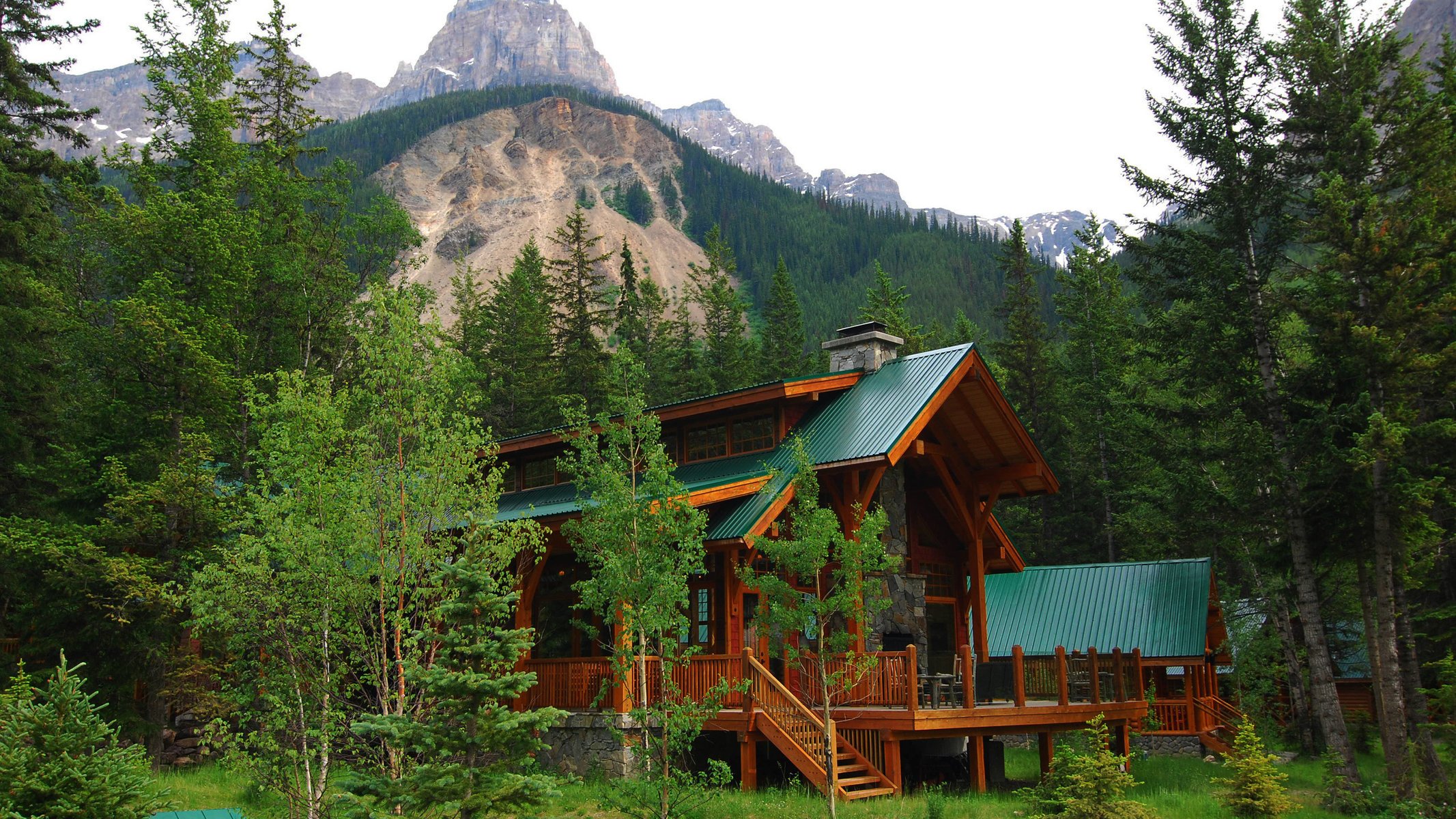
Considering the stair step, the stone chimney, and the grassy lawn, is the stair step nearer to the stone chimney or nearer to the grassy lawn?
the grassy lawn

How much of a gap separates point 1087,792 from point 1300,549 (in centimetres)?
947

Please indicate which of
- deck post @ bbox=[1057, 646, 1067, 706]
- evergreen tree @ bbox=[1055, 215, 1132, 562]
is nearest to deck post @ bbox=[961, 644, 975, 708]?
deck post @ bbox=[1057, 646, 1067, 706]

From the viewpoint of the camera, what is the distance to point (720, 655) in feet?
53.1

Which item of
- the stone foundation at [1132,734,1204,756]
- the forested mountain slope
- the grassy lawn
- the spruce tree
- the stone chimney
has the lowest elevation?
the stone foundation at [1132,734,1204,756]

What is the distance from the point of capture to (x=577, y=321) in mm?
48688

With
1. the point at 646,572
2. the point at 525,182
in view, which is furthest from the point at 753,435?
the point at 525,182

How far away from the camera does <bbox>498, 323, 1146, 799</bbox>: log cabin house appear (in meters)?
15.5

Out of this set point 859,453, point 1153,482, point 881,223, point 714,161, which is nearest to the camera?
point 859,453

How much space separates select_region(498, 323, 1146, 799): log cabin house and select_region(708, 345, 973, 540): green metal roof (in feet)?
0.16

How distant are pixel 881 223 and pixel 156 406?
400 feet

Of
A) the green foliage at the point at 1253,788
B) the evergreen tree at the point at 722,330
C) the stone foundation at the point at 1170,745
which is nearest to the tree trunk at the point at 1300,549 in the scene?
the green foliage at the point at 1253,788

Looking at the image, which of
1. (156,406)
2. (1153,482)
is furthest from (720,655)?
(1153,482)

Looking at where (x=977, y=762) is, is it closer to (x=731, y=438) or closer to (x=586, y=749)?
(x=586, y=749)

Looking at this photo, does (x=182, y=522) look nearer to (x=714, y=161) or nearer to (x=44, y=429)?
(x=44, y=429)
